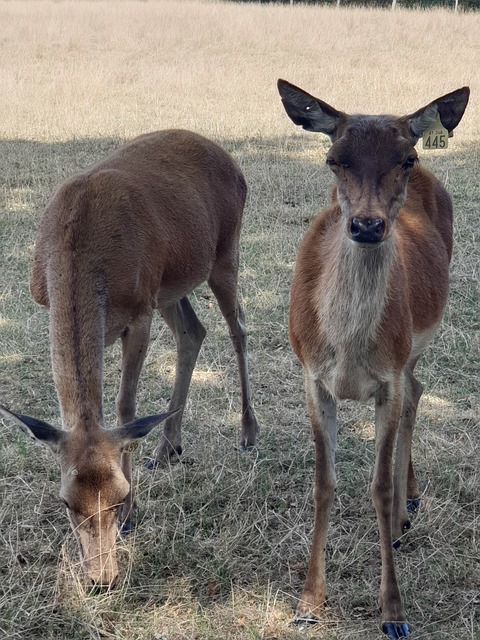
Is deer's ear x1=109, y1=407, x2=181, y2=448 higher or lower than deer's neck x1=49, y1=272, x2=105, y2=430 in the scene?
lower

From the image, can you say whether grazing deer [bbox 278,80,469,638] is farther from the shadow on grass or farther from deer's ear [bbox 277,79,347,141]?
the shadow on grass

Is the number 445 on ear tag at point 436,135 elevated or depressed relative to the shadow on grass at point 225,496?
elevated

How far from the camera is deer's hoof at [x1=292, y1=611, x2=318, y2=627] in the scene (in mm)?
3617

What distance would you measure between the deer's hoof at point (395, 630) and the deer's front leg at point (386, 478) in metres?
0.06

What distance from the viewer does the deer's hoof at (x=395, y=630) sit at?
3.56 meters

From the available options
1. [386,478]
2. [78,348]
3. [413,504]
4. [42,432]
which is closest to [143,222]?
[78,348]

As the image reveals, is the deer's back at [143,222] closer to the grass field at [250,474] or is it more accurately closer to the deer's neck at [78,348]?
the deer's neck at [78,348]

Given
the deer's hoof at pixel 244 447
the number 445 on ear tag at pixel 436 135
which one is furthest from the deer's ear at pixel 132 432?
the number 445 on ear tag at pixel 436 135

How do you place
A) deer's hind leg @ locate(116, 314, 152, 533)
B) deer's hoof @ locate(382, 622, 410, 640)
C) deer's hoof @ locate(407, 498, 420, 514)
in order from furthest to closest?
deer's hoof @ locate(407, 498, 420, 514) < deer's hind leg @ locate(116, 314, 152, 533) < deer's hoof @ locate(382, 622, 410, 640)

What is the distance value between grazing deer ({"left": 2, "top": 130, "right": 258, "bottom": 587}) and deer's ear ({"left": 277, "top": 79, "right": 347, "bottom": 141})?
41.2 inches

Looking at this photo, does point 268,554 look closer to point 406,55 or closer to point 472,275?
point 472,275

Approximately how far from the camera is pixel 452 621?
3.63 m

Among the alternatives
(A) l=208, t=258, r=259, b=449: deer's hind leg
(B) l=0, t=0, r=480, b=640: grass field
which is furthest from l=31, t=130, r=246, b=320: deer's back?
(B) l=0, t=0, r=480, b=640: grass field

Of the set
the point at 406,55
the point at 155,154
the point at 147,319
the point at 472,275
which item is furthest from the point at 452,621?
the point at 406,55
